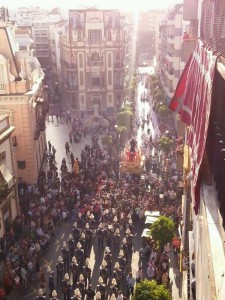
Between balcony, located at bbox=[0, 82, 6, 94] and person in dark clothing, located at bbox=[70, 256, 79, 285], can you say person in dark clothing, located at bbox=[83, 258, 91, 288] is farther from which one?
balcony, located at bbox=[0, 82, 6, 94]

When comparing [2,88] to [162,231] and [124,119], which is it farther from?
[162,231]

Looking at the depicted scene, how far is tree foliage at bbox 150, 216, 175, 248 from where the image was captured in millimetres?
19641

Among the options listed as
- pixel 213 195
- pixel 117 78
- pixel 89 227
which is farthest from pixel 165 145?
pixel 117 78

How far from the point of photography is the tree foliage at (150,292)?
14867 millimetres

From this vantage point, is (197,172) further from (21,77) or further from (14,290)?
(21,77)

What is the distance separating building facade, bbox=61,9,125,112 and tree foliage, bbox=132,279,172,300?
144 ft

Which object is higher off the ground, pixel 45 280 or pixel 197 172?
pixel 197 172

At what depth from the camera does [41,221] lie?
77.6ft

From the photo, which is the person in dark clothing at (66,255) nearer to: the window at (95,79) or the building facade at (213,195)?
the building facade at (213,195)

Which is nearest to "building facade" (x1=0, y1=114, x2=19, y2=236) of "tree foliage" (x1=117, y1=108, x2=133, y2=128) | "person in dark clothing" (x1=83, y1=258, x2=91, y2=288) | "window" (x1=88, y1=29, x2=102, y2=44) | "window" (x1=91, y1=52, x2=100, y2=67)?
"person in dark clothing" (x1=83, y1=258, x2=91, y2=288)

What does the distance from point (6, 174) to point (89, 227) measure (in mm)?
5329

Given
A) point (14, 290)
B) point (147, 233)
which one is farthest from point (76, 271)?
point (147, 233)

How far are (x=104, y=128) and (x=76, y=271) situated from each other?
28.4 m

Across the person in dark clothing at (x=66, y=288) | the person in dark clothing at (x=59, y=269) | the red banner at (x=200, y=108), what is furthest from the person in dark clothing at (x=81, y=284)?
the red banner at (x=200, y=108)
